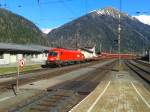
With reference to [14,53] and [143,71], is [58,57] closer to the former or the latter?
[14,53]

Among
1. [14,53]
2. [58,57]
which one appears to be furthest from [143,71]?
[14,53]

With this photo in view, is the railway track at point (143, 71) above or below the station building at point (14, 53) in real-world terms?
below

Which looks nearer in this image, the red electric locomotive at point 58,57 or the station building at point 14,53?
the station building at point 14,53

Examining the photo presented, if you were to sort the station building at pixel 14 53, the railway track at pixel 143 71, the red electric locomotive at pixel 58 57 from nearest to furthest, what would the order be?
the railway track at pixel 143 71, the station building at pixel 14 53, the red electric locomotive at pixel 58 57

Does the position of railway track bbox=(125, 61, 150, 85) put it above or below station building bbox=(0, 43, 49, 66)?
below

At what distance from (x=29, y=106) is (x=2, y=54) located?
55.7m

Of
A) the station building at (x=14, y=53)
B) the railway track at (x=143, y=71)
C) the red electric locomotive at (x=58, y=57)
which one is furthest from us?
the red electric locomotive at (x=58, y=57)

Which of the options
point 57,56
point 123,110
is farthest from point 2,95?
point 57,56

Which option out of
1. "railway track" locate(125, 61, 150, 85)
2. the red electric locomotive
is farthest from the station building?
"railway track" locate(125, 61, 150, 85)

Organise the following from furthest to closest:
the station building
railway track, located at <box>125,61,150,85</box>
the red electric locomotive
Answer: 1. the red electric locomotive
2. the station building
3. railway track, located at <box>125,61,150,85</box>

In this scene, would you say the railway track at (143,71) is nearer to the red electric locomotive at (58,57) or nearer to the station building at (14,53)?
the red electric locomotive at (58,57)

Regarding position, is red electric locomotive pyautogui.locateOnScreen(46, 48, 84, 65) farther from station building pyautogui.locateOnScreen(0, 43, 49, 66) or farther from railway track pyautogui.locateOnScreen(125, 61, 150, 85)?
railway track pyautogui.locateOnScreen(125, 61, 150, 85)

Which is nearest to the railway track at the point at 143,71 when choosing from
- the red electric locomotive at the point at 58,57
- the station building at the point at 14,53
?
the red electric locomotive at the point at 58,57

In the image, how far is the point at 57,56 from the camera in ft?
242
